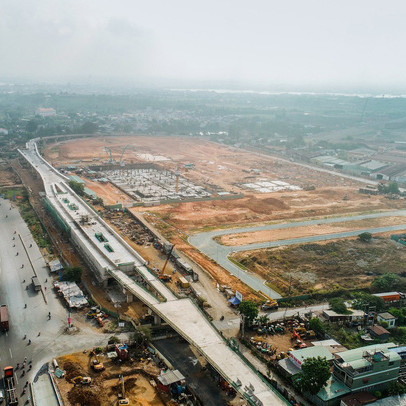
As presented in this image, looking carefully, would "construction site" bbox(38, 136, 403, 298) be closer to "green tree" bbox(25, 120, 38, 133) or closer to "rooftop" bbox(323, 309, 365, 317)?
"rooftop" bbox(323, 309, 365, 317)

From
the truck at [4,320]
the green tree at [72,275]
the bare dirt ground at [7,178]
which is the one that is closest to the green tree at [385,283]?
the green tree at [72,275]

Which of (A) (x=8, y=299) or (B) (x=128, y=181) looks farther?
(B) (x=128, y=181)

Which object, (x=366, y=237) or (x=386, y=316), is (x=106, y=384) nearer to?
(x=386, y=316)

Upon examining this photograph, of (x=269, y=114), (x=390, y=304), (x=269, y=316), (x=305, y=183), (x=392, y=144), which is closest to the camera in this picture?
(x=269, y=316)

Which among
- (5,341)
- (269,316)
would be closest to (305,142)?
(269,316)

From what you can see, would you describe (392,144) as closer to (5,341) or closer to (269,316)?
(269,316)

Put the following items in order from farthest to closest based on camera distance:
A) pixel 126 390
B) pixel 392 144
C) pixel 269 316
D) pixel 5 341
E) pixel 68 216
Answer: pixel 392 144
pixel 68 216
pixel 269 316
pixel 5 341
pixel 126 390
